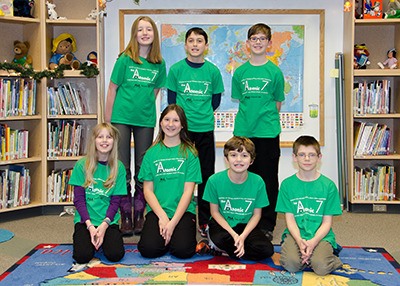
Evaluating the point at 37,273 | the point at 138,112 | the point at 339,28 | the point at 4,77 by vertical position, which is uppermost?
the point at 339,28

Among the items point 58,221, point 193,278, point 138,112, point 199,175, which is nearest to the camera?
point 193,278

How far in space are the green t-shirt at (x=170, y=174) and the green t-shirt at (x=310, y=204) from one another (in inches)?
22.6

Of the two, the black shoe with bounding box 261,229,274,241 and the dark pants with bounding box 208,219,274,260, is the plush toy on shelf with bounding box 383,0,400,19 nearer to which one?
the black shoe with bounding box 261,229,274,241

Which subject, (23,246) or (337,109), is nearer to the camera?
(23,246)

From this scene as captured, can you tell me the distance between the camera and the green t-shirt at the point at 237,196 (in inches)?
119

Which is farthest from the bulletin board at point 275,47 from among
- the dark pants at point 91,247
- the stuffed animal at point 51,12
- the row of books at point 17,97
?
the dark pants at point 91,247

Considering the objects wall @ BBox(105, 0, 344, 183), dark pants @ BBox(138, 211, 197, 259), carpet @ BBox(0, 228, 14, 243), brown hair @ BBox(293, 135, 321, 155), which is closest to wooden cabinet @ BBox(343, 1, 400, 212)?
wall @ BBox(105, 0, 344, 183)

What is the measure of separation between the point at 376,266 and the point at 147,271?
1182 millimetres

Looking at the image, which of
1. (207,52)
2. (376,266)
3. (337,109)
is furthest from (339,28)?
(376,266)

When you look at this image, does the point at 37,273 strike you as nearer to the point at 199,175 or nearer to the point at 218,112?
the point at 199,175

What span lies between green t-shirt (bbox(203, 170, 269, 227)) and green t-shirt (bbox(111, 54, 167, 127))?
74cm

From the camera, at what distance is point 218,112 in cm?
466

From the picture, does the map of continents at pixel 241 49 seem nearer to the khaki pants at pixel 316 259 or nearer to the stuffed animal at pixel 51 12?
the stuffed animal at pixel 51 12

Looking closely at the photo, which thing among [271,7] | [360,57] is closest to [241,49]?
[271,7]
